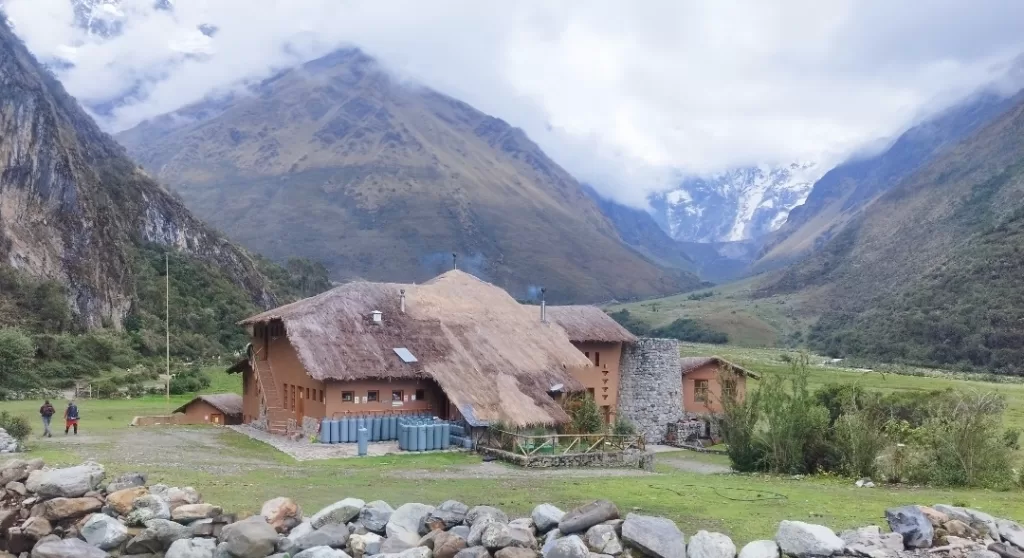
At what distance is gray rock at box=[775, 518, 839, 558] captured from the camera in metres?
12.2

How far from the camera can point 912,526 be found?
1306 centimetres

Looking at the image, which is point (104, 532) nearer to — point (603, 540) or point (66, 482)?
point (66, 482)

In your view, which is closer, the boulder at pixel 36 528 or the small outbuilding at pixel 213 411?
the boulder at pixel 36 528

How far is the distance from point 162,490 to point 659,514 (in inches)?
359

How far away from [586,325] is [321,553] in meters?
31.8

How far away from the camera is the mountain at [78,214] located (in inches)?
3063

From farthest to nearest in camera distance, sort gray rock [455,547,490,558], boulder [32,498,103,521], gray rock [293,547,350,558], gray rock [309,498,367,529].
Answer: boulder [32,498,103,521], gray rock [309,498,367,529], gray rock [293,547,350,558], gray rock [455,547,490,558]

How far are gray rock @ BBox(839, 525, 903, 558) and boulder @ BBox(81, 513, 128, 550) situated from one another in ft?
38.7

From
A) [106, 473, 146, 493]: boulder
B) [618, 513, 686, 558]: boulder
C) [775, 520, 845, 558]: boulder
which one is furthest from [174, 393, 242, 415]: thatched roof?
[775, 520, 845, 558]: boulder

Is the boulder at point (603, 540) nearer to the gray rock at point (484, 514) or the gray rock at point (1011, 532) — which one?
the gray rock at point (484, 514)

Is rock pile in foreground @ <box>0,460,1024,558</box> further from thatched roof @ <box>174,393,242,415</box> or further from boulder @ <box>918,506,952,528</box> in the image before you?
thatched roof @ <box>174,393,242,415</box>

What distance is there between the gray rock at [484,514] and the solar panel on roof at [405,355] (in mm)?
18856

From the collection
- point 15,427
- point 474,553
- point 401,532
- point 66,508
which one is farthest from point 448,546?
point 15,427

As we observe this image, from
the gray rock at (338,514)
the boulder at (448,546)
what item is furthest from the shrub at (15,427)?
the boulder at (448,546)
